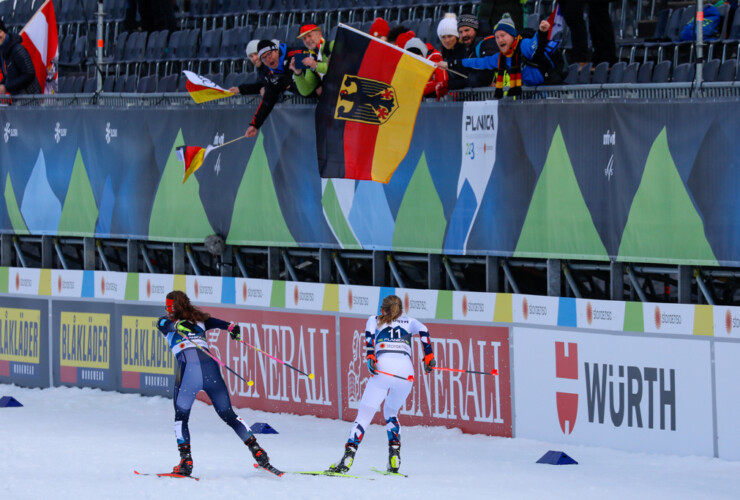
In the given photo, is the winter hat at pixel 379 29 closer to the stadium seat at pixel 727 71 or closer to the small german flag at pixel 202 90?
the small german flag at pixel 202 90

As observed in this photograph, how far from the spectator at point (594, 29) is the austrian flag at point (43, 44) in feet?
26.4

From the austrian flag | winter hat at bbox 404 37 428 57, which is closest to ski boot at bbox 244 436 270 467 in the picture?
winter hat at bbox 404 37 428 57

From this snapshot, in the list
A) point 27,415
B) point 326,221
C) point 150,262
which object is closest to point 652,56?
point 326,221

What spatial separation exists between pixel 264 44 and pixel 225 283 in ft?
10.0

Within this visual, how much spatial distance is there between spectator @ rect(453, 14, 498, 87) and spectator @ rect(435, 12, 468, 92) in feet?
0.19

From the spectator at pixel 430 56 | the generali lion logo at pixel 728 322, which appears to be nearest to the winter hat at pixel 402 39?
the spectator at pixel 430 56

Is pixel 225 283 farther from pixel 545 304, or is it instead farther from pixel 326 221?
pixel 545 304

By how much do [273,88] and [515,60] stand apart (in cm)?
316

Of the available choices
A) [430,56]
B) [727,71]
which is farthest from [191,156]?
[727,71]

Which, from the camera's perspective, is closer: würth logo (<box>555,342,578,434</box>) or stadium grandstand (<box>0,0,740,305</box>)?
stadium grandstand (<box>0,0,740,305</box>)

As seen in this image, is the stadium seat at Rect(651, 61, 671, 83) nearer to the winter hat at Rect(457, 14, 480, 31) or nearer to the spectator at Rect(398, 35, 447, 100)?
the winter hat at Rect(457, 14, 480, 31)

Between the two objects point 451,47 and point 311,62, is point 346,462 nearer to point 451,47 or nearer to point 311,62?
point 311,62

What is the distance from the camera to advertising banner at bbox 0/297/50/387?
671 inches

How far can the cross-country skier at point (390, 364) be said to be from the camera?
10.9m
